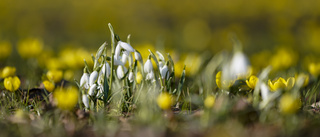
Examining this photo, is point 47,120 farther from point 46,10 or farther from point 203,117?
point 46,10

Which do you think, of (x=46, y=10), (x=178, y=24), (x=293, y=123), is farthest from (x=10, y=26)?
(x=293, y=123)

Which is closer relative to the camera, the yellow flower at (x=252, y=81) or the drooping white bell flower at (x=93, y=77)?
the drooping white bell flower at (x=93, y=77)

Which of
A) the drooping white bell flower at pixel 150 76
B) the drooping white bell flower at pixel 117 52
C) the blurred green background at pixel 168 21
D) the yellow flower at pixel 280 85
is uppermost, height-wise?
the blurred green background at pixel 168 21

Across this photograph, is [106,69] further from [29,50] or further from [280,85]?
[29,50]

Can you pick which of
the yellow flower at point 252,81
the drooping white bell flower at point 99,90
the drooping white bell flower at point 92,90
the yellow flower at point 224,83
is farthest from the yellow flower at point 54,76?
the yellow flower at point 252,81

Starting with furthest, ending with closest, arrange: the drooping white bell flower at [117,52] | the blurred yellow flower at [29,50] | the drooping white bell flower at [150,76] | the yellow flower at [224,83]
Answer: the blurred yellow flower at [29,50] < the drooping white bell flower at [150,76] < the drooping white bell flower at [117,52] < the yellow flower at [224,83]

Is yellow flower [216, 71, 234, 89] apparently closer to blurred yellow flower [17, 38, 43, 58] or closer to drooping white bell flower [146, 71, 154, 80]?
drooping white bell flower [146, 71, 154, 80]

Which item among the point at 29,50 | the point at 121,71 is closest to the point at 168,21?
the point at 29,50

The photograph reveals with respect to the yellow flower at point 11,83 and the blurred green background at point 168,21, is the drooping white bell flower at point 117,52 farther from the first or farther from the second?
the blurred green background at point 168,21
